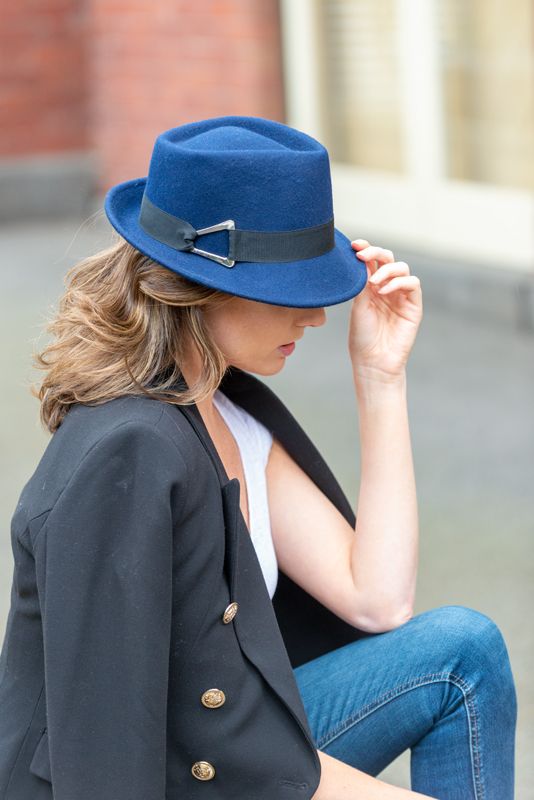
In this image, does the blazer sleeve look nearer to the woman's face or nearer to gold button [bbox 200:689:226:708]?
gold button [bbox 200:689:226:708]

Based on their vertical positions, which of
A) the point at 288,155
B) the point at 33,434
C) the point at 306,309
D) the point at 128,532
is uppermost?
the point at 288,155

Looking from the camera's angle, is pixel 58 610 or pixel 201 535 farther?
pixel 201 535

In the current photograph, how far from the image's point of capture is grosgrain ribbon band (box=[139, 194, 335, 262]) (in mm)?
1675

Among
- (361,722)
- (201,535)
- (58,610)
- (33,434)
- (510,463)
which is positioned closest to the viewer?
(58,610)

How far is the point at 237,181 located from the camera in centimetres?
166

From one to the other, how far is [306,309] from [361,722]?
0.68 metres

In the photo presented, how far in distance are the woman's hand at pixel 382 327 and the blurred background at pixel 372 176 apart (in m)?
1.16

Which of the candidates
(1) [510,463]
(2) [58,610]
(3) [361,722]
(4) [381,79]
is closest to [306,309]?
(2) [58,610]

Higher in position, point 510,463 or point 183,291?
point 183,291

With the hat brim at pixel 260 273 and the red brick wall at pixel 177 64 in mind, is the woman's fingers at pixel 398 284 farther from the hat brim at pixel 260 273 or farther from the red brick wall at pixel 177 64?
the red brick wall at pixel 177 64

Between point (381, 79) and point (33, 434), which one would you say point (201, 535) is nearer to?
point (33, 434)

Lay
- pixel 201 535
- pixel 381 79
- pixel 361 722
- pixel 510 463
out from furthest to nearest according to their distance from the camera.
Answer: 1. pixel 381 79
2. pixel 510 463
3. pixel 361 722
4. pixel 201 535

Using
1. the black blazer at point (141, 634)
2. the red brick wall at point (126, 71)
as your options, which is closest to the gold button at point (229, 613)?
the black blazer at point (141, 634)

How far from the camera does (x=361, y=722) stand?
199 cm
